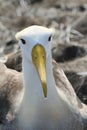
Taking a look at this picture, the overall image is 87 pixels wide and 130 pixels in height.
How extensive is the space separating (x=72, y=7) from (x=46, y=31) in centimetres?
684

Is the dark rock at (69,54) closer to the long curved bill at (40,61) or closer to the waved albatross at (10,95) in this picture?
the waved albatross at (10,95)

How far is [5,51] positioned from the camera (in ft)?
30.9

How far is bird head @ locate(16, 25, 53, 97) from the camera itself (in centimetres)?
503

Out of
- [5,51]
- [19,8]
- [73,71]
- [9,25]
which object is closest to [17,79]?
[73,71]

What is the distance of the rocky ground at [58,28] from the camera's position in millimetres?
7410

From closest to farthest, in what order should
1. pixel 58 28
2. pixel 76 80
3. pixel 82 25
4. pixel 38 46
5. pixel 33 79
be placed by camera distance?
pixel 38 46 < pixel 33 79 < pixel 76 80 < pixel 82 25 < pixel 58 28

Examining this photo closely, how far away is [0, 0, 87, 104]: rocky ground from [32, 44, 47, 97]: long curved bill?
1952 millimetres

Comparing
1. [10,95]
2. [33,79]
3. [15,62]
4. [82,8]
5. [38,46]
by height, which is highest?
[38,46]

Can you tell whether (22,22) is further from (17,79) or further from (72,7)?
(17,79)

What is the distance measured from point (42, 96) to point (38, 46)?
599 millimetres

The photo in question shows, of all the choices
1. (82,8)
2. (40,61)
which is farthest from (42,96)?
(82,8)

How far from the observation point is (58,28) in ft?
34.9

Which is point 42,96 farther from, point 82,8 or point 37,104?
point 82,8

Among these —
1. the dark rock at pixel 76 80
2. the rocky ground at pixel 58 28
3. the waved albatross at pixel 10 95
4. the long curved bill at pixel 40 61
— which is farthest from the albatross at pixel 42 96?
the rocky ground at pixel 58 28
